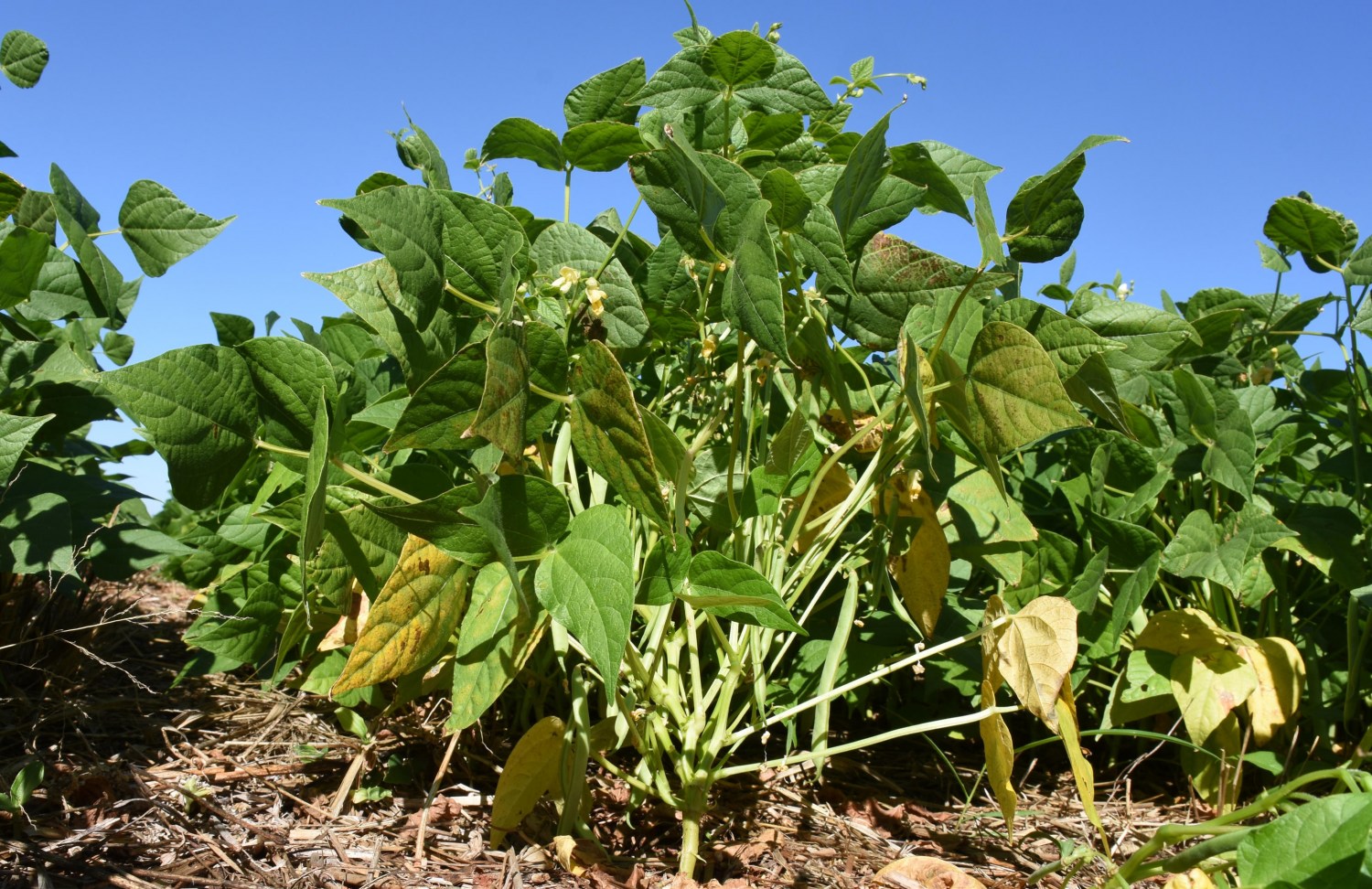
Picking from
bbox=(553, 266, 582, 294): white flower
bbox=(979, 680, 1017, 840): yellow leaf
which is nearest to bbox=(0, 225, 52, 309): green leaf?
bbox=(553, 266, 582, 294): white flower

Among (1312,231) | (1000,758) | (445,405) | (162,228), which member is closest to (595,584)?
(445,405)

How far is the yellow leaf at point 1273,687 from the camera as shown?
3.55 feet

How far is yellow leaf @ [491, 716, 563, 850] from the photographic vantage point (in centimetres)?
86

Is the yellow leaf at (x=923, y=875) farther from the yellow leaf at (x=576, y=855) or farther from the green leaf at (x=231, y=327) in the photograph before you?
the green leaf at (x=231, y=327)

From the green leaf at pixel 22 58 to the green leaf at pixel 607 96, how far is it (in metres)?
0.78

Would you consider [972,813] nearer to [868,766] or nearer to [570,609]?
[868,766]

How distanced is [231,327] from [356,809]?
2.01ft

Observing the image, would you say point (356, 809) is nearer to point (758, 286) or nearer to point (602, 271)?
point (602, 271)

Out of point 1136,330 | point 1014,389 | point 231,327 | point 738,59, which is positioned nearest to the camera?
point 1014,389

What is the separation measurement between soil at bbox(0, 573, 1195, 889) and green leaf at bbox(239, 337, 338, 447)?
36 centimetres

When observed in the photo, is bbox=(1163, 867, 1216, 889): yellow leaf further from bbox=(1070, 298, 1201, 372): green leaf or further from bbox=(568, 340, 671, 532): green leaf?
bbox=(1070, 298, 1201, 372): green leaf

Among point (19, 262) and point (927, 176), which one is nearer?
point (927, 176)

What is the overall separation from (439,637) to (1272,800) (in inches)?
24.0

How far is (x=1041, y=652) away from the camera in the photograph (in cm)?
77
